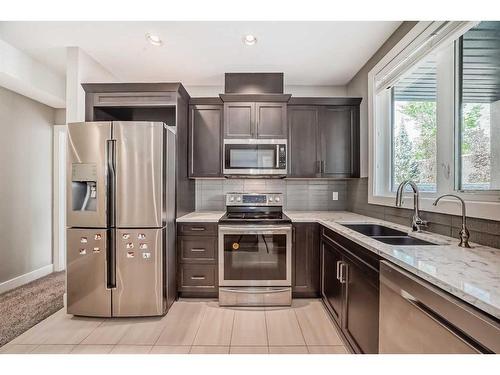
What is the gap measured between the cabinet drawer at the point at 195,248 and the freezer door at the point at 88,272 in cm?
71

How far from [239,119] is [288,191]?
113 centimetres

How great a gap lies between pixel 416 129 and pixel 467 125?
22.4 inches

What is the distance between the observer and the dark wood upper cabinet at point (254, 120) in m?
2.87

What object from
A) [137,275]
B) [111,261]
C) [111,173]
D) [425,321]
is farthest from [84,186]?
[425,321]

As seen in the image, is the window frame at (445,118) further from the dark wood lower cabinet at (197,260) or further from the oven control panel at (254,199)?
the dark wood lower cabinet at (197,260)

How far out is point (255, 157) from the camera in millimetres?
2824

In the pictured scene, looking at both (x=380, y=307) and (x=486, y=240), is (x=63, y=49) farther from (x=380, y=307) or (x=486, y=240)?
(x=486, y=240)

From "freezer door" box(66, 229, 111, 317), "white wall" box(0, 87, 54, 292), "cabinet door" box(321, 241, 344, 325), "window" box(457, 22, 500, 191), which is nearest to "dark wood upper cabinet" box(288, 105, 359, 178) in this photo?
"cabinet door" box(321, 241, 344, 325)

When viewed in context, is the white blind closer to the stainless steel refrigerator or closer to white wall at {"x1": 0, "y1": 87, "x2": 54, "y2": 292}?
the stainless steel refrigerator

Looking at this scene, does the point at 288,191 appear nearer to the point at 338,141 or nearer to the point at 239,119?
the point at 338,141

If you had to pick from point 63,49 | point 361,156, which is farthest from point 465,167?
point 63,49

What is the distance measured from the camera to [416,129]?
6.91ft

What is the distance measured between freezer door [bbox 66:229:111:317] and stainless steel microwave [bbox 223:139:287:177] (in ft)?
4.70

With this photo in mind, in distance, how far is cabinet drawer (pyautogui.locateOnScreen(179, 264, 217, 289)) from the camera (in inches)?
102
